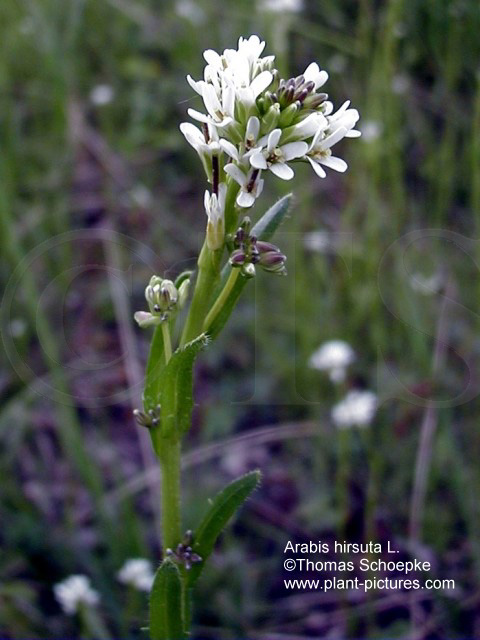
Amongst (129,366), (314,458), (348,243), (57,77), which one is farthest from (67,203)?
(314,458)

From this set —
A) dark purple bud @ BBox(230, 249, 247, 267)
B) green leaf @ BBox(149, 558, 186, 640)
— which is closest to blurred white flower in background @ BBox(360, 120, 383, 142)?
dark purple bud @ BBox(230, 249, 247, 267)

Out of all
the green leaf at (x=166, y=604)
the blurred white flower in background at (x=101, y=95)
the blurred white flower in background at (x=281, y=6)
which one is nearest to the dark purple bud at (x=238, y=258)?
the green leaf at (x=166, y=604)

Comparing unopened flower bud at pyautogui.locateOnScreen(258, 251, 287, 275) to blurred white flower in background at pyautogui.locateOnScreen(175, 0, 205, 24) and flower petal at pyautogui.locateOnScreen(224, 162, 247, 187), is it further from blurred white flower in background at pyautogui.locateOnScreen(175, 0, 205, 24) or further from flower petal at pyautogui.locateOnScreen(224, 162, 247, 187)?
blurred white flower in background at pyautogui.locateOnScreen(175, 0, 205, 24)

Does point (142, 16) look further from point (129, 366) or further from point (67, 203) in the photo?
point (129, 366)

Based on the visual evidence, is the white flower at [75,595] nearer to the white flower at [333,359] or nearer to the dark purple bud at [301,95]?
the white flower at [333,359]

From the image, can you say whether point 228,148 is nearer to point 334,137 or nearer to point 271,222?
point 334,137

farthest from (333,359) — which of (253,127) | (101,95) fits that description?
(101,95)
